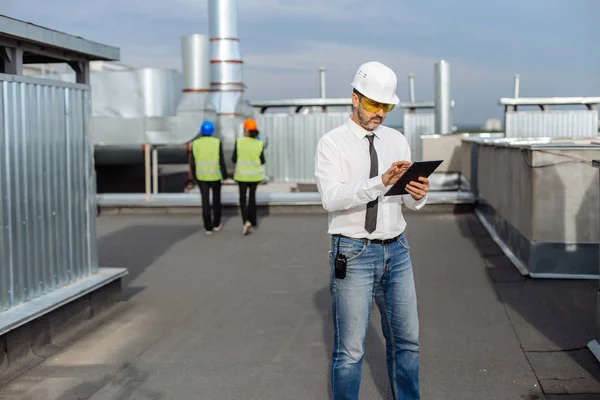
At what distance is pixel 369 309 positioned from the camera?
4.20 m

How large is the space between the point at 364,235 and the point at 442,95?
861 inches

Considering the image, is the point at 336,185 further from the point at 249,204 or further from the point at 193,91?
the point at 193,91

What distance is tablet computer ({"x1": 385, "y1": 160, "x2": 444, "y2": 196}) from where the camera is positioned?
3840 mm

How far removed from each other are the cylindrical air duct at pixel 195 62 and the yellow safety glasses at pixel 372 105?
1780cm

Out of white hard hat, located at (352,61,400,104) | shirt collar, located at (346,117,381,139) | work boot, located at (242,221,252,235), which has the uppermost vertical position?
white hard hat, located at (352,61,400,104)

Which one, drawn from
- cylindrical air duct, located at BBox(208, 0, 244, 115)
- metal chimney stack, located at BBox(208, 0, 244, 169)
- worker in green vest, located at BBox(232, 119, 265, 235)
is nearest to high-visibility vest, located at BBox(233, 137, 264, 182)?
worker in green vest, located at BBox(232, 119, 265, 235)

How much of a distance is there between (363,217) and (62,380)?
2.68m

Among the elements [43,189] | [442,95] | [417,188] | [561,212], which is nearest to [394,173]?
[417,188]

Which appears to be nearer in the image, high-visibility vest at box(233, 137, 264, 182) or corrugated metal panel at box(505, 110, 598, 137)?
high-visibility vest at box(233, 137, 264, 182)

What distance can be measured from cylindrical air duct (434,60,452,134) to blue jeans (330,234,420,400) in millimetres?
21684

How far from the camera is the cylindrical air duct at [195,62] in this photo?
2161cm

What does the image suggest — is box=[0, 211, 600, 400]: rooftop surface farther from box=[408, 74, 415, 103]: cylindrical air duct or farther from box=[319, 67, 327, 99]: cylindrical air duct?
box=[408, 74, 415, 103]: cylindrical air duct

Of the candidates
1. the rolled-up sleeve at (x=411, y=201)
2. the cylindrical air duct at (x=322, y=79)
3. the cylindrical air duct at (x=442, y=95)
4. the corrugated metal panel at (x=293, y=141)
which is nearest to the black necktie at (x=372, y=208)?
the rolled-up sleeve at (x=411, y=201)

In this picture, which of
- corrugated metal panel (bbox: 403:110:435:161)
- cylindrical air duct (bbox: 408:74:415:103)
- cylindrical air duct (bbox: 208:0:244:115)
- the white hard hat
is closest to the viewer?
the white hard hat
